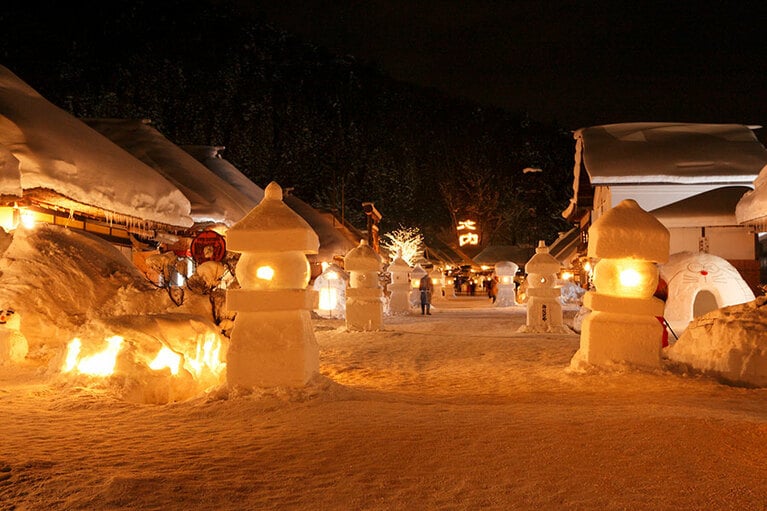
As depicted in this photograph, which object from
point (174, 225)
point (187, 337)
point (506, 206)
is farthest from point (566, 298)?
point (506, 206)

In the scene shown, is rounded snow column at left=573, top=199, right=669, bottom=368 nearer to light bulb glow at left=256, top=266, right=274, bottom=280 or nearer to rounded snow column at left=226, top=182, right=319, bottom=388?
rounded snow column at left=226, top=182, right=319, bottom=388

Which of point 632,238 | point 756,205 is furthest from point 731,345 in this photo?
point 756,205

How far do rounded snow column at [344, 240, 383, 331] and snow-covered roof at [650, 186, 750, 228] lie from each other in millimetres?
9876

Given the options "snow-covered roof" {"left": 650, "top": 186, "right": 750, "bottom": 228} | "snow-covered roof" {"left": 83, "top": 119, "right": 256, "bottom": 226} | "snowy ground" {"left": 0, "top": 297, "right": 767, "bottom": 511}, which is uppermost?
"snow-covered roof" {"left": 83, "top": 119, "right": 256, "bottom": 226}

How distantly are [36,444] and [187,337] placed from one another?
3381mm

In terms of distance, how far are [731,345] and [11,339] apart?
32.7ft

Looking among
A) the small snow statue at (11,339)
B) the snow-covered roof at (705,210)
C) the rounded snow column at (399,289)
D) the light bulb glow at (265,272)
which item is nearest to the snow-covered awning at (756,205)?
the snow-covered roof at (705,210)

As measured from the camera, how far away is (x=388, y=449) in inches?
164

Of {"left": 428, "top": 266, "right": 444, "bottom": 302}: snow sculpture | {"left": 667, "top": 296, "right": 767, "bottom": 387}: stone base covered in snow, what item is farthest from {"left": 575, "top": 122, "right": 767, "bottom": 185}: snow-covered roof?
{"left": 428, "top": 266, "right": 444, "bottom": 302}: snow sculpture

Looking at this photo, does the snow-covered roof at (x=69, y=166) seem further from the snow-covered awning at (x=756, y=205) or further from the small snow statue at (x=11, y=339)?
the snow-covered awning at (x=756, y=205)

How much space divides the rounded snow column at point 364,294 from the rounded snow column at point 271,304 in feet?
26.5

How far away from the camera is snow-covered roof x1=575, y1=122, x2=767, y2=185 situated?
19469mm

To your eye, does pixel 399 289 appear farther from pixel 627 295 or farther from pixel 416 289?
pixel 627 295

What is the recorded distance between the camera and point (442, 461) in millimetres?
3861
